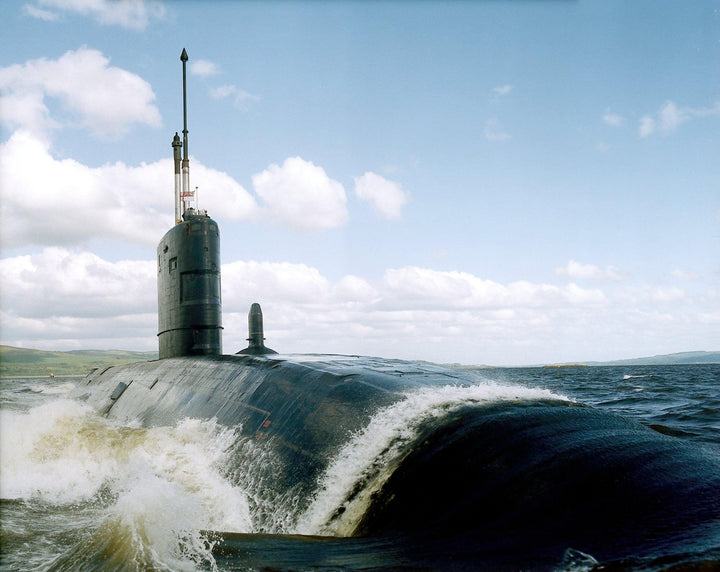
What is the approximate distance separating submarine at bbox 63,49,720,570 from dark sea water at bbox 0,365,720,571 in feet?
0.11

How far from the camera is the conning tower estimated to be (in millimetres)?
14297

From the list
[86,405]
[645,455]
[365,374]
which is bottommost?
[86,405]

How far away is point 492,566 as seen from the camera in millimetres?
3527

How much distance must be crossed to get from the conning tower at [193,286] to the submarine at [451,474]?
5672 mm

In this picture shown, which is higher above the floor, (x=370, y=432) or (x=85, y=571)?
(x=370, y=432)

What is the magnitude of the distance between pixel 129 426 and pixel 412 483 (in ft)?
29.6

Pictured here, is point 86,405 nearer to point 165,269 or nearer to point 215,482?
point 165,269

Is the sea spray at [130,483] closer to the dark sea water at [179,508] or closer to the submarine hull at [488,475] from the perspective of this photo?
the dark sea water at [179,508]

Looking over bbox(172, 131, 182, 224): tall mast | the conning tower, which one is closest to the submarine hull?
the conning tower

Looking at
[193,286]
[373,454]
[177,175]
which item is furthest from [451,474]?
[177,175]

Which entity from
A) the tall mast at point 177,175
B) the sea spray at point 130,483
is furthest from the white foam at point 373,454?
the tall mast at point 177,175

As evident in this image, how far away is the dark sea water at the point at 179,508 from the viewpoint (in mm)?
3760

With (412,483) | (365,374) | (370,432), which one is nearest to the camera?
(412,483)

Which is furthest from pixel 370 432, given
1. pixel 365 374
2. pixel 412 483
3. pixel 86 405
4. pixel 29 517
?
pixel 86 405
